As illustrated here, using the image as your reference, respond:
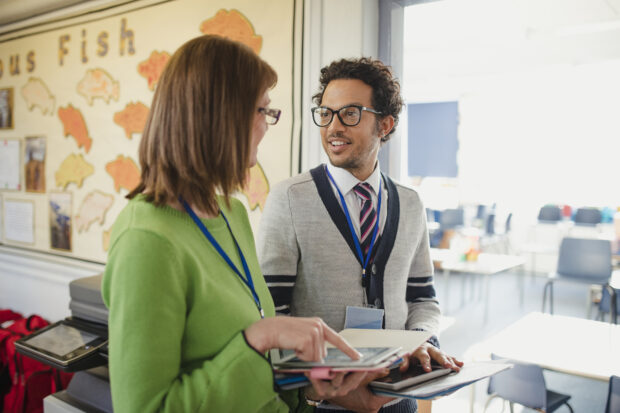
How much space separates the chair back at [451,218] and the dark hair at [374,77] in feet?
23.0

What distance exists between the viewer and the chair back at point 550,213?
797 cm

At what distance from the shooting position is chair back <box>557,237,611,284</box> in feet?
16.1

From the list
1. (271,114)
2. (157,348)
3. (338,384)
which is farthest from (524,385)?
(157,348)

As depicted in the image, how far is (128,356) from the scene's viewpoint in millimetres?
790

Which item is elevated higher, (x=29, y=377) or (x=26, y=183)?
(x=26, y=183)

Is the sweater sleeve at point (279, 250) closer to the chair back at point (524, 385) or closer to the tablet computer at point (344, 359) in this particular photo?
the tablet computer at point (344, 359)

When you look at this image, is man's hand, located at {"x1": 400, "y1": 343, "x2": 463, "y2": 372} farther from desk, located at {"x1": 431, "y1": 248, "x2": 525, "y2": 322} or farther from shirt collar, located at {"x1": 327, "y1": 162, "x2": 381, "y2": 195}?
desk, located at {"x1": 431, "y1": 248, "x2": 525, "y2": 322}

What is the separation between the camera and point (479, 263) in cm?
533

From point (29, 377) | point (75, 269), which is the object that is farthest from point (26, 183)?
point (29, 377)

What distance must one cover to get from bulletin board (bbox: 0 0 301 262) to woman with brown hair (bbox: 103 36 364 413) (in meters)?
1.29

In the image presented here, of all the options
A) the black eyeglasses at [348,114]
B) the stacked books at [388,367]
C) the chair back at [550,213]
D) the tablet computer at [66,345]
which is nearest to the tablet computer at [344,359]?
the stacked books at [388,367]

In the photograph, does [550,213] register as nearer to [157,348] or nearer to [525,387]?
[525,387]

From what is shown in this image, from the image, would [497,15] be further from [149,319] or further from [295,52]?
[149,319]

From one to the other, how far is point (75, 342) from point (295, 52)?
157 cm
